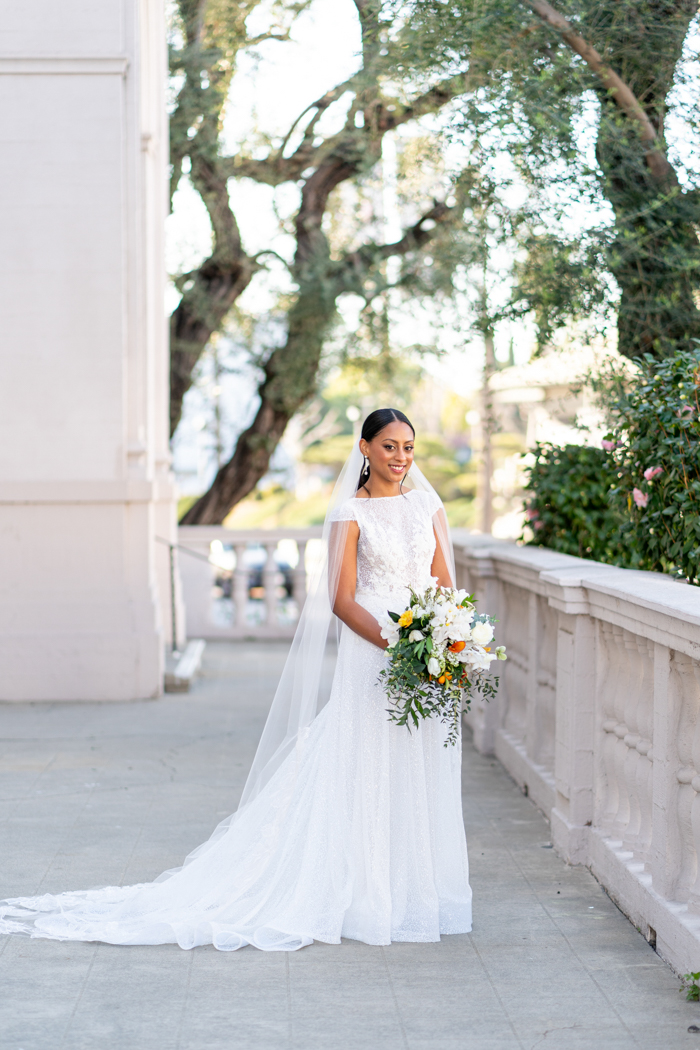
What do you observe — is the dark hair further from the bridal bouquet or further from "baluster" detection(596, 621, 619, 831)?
"baluster" detection(596, 621, 619, 831)

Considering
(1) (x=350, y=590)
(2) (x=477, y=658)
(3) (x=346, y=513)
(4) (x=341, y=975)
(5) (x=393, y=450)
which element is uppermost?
(5) (x=393, y=450)

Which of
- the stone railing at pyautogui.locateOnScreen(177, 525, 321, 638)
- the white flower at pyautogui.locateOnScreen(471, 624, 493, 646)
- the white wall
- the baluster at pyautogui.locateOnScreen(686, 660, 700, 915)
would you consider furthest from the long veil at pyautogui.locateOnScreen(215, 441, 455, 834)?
the stone railing at pyautogui.locateOnScreen(177, 525, 321, 638)

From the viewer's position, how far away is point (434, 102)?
9.91 meters

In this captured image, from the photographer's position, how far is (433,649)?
3982 mm

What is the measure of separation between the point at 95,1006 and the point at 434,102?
8.34 metres

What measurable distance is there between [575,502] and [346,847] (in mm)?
3618

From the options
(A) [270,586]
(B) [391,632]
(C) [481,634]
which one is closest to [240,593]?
(A) [270,586]

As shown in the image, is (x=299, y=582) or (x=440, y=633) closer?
(x=440, y=633)

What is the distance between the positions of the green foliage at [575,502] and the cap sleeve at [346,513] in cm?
294

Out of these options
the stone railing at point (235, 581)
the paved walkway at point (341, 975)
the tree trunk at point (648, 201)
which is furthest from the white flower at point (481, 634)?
the stone railing at point (235, 581)

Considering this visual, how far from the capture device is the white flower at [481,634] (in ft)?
13.2

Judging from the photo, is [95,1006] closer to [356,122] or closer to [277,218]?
[356,122]

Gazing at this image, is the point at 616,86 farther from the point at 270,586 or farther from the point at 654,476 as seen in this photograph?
the point at 270,586

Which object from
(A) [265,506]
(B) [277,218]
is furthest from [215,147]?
(A) [265,506]
